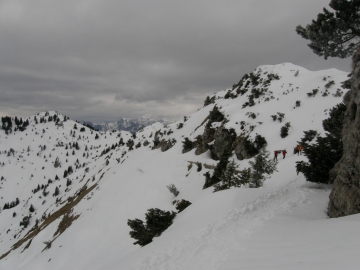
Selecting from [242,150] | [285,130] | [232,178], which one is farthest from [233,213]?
[285,130]

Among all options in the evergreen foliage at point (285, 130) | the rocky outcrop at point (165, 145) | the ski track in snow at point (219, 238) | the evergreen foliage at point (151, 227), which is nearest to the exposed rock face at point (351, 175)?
the ski track in snow at point (219, 238)

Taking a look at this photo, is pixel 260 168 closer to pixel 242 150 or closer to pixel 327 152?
pixel 327 152

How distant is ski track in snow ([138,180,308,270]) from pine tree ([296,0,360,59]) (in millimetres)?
10075

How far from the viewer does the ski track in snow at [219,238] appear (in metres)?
8.61

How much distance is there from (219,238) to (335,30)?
1369 centimetres

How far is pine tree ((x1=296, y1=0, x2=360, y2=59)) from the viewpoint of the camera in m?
11.5

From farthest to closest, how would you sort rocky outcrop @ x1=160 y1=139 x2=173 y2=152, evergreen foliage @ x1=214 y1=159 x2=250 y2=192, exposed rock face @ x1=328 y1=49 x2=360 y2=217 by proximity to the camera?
rocky outcrop @ x1=160 y1=139 x2=173 y2=152, evergreen foliage @ x1=214 y1=159 x2=250 y2=192, exposed rock face @ x1=328 y1=49 x2=360 y2=217

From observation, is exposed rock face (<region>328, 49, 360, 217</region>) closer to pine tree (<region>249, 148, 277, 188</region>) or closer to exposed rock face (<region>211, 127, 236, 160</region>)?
pine tree (<region>249, 148, 277, 188</region>)

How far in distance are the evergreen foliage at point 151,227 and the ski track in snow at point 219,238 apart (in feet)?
21.0

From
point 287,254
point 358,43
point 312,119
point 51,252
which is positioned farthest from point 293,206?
point 51,252

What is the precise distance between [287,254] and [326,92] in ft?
139

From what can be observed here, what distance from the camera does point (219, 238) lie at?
33.6 ft

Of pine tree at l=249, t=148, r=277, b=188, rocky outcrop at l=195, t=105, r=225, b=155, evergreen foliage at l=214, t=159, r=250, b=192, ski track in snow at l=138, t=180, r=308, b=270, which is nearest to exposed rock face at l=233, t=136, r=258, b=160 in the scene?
rocky outcrop at l=195, t=105, r=225, b=155

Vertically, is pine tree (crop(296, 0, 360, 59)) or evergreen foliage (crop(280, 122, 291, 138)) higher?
pine tree (crop(296, 0, 360, 59))
